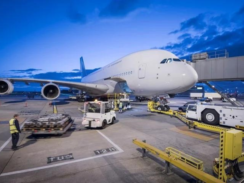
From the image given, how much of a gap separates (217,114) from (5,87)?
2387 centimetres

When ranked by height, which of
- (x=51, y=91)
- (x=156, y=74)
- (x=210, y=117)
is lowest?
(x=210, y=117)

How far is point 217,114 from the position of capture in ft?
34.8

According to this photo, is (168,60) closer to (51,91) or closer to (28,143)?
(28,143)

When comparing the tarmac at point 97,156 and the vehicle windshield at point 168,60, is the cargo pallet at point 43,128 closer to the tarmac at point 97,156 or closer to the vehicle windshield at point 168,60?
the tarmac at point 97,156

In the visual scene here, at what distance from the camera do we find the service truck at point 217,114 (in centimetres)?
937

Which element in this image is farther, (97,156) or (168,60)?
(168,60)

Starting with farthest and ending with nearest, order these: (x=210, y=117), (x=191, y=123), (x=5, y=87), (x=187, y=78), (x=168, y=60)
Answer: (x=5, y=87), (x=168, y=60), (x=210, y=117), (x=187, y=78), (x=191, y=123)

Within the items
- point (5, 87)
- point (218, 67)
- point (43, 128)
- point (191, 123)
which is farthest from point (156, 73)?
point (5, 87)

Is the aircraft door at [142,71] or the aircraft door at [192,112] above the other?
the aircraft door at [142,71]

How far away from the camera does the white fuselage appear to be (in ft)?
34.5

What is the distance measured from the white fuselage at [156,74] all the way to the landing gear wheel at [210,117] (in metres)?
2.47

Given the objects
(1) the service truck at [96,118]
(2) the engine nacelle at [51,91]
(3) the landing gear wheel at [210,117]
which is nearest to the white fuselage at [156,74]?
(3) the landing gear wheel at [210,117]

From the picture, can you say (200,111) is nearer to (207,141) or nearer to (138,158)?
(207,141)

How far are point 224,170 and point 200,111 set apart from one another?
8279mm
